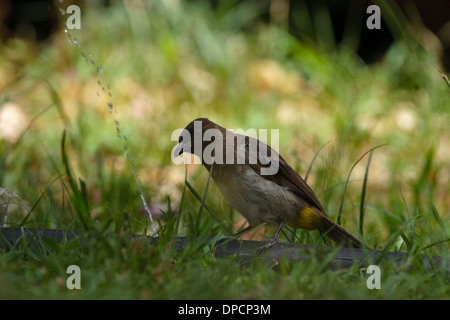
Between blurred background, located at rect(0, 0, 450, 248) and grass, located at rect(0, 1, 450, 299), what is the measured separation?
0.06ft

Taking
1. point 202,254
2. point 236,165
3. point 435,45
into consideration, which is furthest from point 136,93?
point 202,254

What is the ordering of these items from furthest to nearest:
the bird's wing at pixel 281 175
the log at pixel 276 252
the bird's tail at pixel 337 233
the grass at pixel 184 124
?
the bird's wing at pixel 281 175 < the bird's tail at pixel 337 233 < the log at pixel 276 252 < the grass at pixel 184 124

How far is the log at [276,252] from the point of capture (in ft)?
10.1

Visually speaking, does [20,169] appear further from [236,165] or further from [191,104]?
[236,165]

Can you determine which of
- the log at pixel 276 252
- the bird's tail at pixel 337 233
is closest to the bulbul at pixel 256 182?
the bird's tail at pixel 337 233

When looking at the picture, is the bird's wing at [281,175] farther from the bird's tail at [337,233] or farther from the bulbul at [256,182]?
the bird's tail at [337,233]

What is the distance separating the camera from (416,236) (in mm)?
3791

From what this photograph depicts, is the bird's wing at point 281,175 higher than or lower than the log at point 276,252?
higher

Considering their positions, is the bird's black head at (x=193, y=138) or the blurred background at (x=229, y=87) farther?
the blurred background at (x=229, y=87)

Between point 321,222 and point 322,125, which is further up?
point 322,125

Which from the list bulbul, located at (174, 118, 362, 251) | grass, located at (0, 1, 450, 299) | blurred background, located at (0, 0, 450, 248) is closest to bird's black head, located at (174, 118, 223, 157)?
bulbul, located at (174, 118, 362, 251)

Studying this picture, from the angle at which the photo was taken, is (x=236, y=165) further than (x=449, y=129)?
No

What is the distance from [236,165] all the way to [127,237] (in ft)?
2.87
